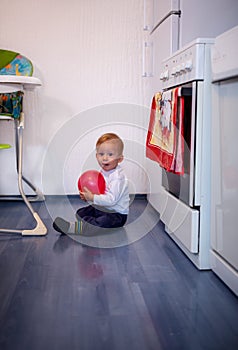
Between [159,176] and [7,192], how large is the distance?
129 cm

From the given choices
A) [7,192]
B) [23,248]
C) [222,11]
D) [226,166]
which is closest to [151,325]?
[226,166]

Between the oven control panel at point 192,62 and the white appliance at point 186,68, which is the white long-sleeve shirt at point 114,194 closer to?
the white appliance at point 186,68

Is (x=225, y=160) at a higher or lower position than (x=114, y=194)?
higher

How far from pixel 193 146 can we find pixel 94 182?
28.8 inches

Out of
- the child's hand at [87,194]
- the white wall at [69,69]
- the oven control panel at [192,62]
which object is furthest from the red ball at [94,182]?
the white wall at [69,69]

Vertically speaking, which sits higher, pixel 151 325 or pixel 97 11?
pixel 97 11

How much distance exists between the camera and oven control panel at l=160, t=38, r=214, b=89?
175cm

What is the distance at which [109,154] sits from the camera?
240 cm

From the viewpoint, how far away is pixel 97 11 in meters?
3.14

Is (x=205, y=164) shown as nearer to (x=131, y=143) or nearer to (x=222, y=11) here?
(x=222, y=11)

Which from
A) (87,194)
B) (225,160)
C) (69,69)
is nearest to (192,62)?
(225,160)

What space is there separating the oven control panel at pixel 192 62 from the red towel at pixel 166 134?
87 millimetres

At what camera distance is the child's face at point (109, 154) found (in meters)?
2.39

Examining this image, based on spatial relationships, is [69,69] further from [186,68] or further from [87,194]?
[186,68]
